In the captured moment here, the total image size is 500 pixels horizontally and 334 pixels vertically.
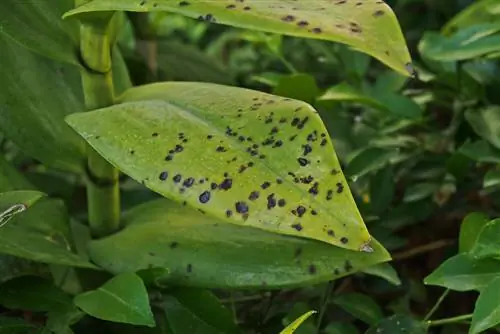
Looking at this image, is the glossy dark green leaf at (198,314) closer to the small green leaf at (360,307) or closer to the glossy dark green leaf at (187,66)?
the small green leaf at (360,307)

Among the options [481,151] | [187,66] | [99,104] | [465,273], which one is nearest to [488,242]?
[465,273]

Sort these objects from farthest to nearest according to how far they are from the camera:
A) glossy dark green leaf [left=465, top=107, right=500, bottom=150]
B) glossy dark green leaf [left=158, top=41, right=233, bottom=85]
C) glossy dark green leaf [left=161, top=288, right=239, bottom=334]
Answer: glossy dark green leaf [left=158, top=41, right=233, bottom=85], glossy dark green leaf [left=465, top=107, right=500, bottom=150], glossy dark green leaf [left=161, top=288, right=239, bottom=334]

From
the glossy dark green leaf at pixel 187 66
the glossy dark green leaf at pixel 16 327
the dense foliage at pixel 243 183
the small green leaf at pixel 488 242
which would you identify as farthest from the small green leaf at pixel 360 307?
the glossy dark green leaf at pixel 187 66

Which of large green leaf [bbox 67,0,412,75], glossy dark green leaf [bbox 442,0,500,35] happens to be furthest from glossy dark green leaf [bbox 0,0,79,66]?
glossy dark green leaf [bbox 442,0,500,35]

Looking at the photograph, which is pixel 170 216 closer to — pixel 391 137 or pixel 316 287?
pixel 316 287

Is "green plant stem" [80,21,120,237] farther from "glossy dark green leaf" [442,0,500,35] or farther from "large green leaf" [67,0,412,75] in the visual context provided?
"glossy dark green leaf" [442,0,500,35]

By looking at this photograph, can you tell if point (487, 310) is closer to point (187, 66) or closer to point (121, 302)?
point (121, 302)
